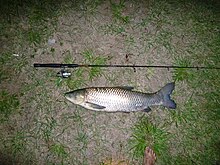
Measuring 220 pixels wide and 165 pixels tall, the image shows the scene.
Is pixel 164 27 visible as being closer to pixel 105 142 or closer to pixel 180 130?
pixel 180 130

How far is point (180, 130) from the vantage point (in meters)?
3.72

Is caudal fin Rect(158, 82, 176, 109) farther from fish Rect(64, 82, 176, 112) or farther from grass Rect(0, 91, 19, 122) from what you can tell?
grass Rect(0, 91, 19, 122)

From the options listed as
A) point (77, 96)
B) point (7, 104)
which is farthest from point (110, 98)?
point (7, 104)

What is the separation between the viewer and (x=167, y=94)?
3451 millimetres

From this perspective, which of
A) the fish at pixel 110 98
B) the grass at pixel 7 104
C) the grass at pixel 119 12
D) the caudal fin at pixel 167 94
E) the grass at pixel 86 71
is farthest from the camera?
the grass at pixel 119 12

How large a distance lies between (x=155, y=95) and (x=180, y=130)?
2.25 feet

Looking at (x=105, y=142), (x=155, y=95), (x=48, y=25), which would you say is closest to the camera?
(x=155, y=95)

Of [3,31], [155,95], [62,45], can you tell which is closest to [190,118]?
[155,95]

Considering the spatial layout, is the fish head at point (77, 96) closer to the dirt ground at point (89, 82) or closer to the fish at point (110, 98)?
the fish at point (110, 98)

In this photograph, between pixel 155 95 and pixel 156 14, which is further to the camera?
pixel 156 14

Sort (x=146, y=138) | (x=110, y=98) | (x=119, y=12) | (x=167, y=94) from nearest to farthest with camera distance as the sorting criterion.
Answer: (x=110, y=98), (x=167, y=94), (x=146, y=138), (x=119, y=12)

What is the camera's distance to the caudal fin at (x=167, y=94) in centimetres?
344

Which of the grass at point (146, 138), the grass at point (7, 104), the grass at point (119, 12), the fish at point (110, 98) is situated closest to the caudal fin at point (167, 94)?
the fish at point (110, 98)

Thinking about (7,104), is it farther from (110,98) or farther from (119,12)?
(119,12)
